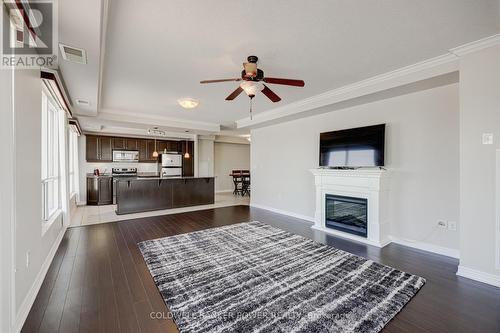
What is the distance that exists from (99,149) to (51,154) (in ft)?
13.6

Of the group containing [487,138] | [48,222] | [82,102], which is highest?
[82,102]

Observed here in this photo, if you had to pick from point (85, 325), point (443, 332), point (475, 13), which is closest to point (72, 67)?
point (85, 325)

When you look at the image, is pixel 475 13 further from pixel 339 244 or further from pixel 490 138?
pixel 339 244

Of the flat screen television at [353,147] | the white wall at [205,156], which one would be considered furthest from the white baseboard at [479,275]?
the white wall at [205,156]

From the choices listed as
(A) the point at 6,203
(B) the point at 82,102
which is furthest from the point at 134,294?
(B) the point at 82,102

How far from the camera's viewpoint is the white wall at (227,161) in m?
10.4

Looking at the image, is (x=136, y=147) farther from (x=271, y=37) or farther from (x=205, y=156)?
(x=271, y=37)

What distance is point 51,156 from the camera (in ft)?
12.5

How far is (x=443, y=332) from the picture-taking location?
5.58 ft

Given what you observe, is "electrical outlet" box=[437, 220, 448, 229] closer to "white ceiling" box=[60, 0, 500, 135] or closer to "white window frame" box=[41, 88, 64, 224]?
"white ceiling" box=[60, 0, 500, 135]

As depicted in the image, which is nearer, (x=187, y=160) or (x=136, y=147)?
(x=136, y=147)

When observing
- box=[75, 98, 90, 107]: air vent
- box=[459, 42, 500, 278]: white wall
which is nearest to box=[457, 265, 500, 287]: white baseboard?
box=[459, 42, 500, 278]: white wall

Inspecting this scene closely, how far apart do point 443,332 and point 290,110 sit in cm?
422

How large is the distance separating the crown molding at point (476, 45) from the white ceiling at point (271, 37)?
0.25ft
